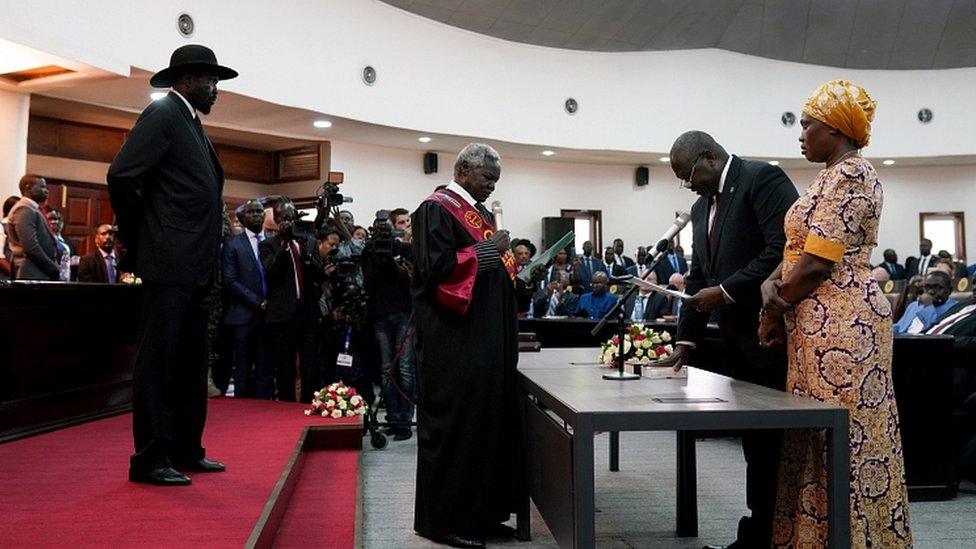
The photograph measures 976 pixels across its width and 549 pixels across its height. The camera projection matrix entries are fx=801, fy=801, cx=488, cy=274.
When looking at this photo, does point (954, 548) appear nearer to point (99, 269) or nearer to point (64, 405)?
point (64, 405)

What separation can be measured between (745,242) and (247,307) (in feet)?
13.3

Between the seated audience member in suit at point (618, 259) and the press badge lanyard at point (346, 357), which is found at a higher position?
the seated audience member in suit at point (618, 259)

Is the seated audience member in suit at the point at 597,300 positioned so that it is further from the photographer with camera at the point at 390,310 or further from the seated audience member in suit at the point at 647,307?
the photographer with camera at the point at 390,310

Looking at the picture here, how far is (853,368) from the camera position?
2340mm

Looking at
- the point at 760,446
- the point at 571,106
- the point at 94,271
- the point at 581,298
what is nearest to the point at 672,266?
the point at 571,106

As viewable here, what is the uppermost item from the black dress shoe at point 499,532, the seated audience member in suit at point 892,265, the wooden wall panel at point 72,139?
the wooden wall panel at point 72,139

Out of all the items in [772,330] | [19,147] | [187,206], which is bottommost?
[772,330]

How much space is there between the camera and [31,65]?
25.1 feet

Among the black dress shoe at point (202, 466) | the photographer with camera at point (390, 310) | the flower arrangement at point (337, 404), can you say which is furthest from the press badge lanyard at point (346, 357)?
the black dress shoe at point (202, 466)

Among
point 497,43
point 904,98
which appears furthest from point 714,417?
point 904,98

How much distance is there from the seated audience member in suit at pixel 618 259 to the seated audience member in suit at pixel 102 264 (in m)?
7.60

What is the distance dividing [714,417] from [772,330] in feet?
2.44

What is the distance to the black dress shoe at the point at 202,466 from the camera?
328 centimetres

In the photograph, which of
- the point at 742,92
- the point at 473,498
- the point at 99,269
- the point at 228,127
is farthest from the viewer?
the point at 742,92
